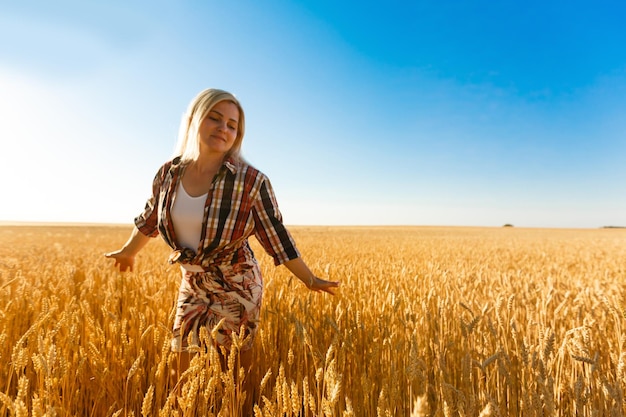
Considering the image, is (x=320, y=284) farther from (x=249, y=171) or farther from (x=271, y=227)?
(x=249, y=171)

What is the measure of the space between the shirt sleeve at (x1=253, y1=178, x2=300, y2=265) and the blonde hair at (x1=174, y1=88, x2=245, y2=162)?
0.28 metres

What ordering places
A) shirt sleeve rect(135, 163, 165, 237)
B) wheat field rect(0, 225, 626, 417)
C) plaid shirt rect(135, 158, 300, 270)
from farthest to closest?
shirt sleeve rect(135, 163, 165, 237), plaid shirt rect(135, 158, 300, 270), wheat field rect(0, 225, 626, 417)

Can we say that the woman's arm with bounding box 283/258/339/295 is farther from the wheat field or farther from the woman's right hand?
the woman's right hand

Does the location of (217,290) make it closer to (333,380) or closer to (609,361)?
(333,380)

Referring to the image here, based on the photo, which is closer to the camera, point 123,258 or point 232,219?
point 232,219

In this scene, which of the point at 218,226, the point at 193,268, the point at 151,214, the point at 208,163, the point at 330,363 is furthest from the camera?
the point at 151,214

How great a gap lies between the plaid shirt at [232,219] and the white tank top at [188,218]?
0.10 feet

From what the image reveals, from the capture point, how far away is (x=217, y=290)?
1.70m

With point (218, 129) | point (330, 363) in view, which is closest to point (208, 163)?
point (218, 129)

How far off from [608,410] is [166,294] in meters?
2.92

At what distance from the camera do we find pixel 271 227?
178cm

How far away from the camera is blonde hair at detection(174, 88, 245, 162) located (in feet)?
5.71

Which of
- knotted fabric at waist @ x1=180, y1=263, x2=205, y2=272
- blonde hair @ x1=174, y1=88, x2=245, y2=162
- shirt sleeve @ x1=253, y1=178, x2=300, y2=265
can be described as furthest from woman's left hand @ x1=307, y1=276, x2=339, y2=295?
blonde hair @ x1=174, y1=88, x2=245, y2=162

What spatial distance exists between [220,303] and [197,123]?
0.88 metres
